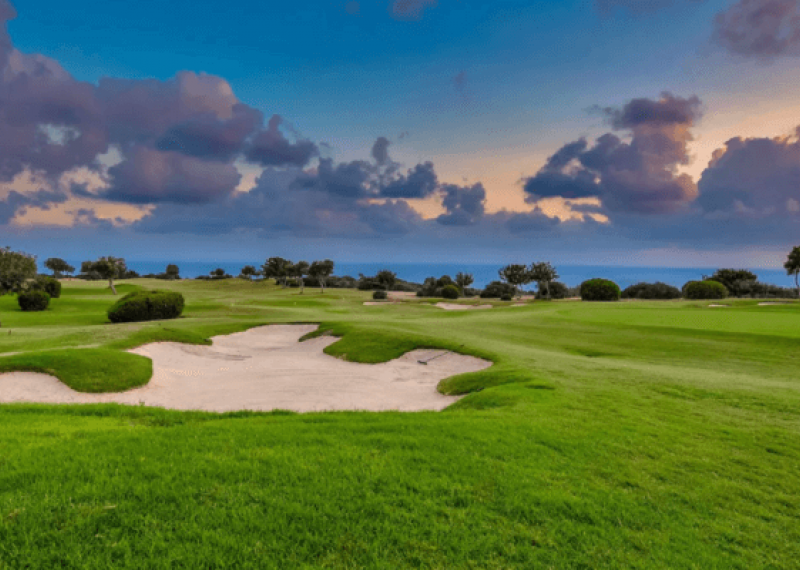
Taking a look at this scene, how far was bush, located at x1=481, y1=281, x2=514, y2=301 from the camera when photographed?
93.6 m

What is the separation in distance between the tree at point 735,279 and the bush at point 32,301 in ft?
337

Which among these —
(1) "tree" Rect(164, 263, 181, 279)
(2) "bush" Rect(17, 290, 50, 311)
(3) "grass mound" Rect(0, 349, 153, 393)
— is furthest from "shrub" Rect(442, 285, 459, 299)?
(1) "tree" Rect(164, 263, 181, 279)

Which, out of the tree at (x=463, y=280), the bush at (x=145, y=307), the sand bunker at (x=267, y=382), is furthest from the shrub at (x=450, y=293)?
the sand bunker at (x=267, y=382)

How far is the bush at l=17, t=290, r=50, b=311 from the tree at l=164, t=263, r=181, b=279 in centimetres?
8656

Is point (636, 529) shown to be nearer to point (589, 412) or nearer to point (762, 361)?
point (589, 412)

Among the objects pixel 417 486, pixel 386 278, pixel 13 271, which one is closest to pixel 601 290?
pixel 386 278

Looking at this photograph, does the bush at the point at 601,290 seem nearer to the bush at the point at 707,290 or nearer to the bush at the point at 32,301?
the bush at the point at 707,290

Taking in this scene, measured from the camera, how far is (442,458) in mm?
6574

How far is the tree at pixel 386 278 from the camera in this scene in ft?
328

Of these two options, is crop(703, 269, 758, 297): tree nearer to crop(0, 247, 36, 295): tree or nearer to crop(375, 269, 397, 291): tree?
crop(375, 269, 397, 291): tree

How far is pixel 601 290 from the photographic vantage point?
6719cm

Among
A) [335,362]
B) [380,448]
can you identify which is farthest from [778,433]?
[335,362]

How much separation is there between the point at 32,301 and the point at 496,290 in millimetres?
80450

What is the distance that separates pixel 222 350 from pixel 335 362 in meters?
7.95
